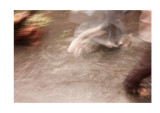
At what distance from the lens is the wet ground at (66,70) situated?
53.9 inches

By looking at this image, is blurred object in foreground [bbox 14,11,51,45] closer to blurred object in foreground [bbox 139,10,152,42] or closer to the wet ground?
the wet ground

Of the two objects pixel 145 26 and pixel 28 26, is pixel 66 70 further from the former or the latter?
pixel 145 26

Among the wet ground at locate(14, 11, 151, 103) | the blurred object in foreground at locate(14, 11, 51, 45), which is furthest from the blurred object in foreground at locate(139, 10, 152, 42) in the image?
the blurred object in foreground at locate(14, 11, 51, 45)

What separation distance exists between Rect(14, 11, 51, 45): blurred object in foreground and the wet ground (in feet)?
0.19

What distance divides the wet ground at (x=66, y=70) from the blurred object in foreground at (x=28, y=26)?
0.19 feet

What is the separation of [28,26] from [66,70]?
0.59 m

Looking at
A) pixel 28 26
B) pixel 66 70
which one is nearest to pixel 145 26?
pixel 66 70

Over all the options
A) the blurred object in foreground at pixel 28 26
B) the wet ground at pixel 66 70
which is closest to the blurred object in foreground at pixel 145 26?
the wet ground at pixel 66 70

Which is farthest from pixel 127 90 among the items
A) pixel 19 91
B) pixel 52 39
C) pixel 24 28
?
pixel 24 28

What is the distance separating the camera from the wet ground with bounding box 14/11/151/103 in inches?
53.9

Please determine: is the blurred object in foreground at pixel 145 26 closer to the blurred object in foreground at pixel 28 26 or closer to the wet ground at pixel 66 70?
the wet ground at pixel 66 70

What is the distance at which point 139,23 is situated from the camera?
136cm

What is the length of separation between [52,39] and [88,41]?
1.24 feet
